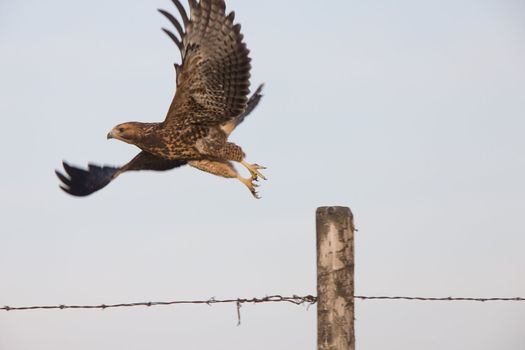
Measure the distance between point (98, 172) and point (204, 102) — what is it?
6.19 ft

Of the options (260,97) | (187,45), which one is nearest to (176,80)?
(187,45)

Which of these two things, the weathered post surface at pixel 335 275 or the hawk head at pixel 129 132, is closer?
the weathered post surface at pixel 335 275

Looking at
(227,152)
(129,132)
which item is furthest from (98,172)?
(227,152)

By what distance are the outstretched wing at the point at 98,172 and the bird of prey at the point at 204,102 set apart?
2.2 inches

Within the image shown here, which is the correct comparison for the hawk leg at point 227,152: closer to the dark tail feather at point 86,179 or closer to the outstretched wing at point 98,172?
the outstretched wing at point 98,172

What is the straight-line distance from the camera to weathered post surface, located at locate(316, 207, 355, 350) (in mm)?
4211

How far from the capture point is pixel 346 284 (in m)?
4.23

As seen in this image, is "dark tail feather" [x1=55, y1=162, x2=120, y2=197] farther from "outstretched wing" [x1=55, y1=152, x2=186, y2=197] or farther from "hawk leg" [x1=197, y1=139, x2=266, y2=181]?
"hawk leg" [x1=197, y1=139, x2=266, y2=181]

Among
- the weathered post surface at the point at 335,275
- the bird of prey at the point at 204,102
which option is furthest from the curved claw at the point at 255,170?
the weathered post surface at the point at 335,275

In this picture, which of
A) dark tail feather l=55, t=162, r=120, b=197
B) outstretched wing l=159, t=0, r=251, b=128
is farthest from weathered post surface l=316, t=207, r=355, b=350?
dark tail feather l=55, t=162, r=120, b=197

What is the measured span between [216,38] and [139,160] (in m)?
1.67

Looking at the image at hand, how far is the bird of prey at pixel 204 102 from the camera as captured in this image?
7.28 meters

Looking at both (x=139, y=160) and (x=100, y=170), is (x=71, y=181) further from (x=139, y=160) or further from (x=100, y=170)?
(x=139, y=160)

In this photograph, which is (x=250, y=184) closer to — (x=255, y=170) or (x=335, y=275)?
(x=255, y=170)
